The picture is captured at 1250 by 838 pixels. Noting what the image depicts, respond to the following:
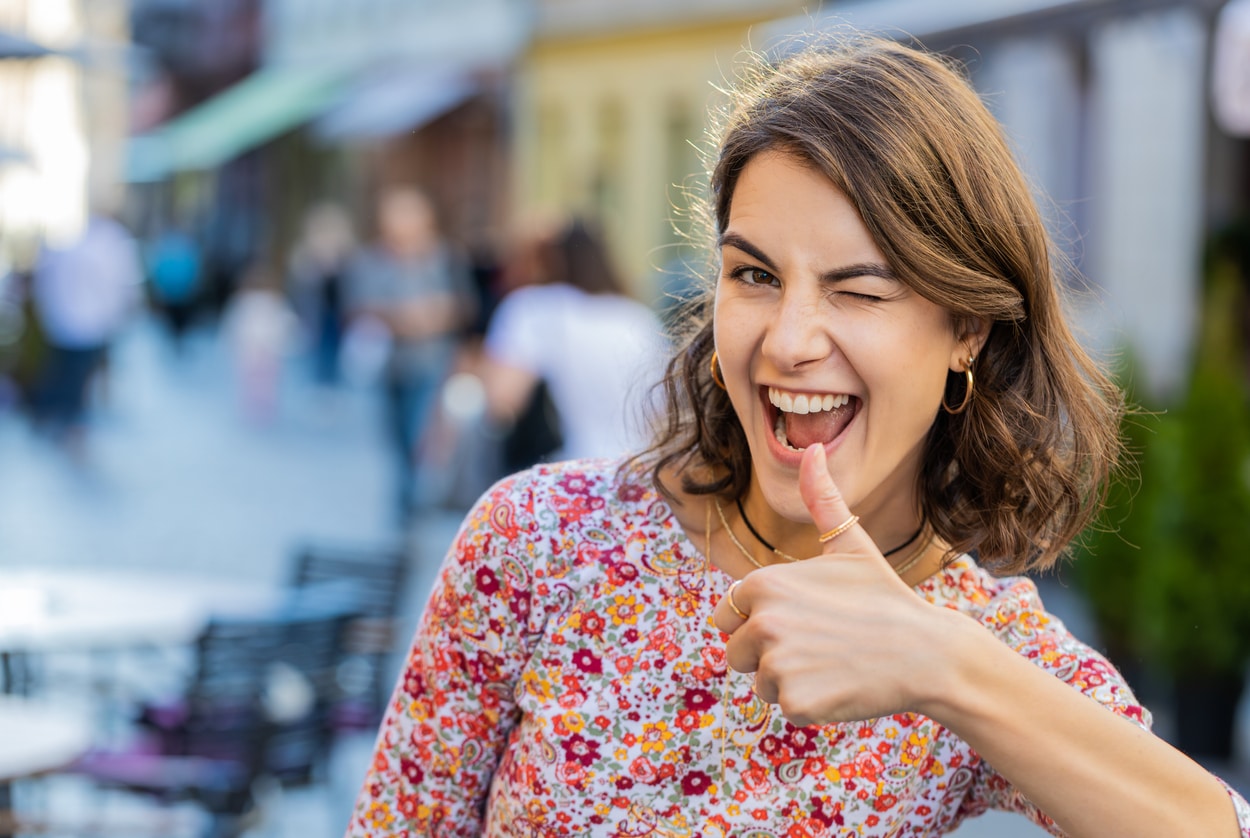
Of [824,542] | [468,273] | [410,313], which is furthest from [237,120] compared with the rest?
[824,542]

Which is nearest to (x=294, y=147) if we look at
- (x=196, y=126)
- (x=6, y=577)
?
(x=196, y=126)

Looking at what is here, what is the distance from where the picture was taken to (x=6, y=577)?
18.6 feet

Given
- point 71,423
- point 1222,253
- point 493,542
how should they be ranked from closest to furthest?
point 493,542 < point 1222,253 < point 71,423

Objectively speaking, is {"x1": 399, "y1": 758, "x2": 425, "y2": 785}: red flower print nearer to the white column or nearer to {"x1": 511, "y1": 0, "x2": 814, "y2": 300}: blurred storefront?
the white column

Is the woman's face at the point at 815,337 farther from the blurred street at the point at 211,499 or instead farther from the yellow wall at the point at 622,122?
the yellow wall at the point at 622,122

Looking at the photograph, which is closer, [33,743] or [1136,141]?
[33,743]

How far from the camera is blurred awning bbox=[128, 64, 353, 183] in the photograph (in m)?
30.4

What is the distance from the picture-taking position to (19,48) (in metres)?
9.87

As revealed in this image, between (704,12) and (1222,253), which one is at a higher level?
(704,12)

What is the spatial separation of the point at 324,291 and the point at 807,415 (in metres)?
16.2

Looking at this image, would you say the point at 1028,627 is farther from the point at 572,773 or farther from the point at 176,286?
the point at 176,286

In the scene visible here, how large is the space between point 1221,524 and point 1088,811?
5020 mm

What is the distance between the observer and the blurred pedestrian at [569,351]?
6430 millimetres

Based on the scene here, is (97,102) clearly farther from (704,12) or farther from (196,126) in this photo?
(704,12)
